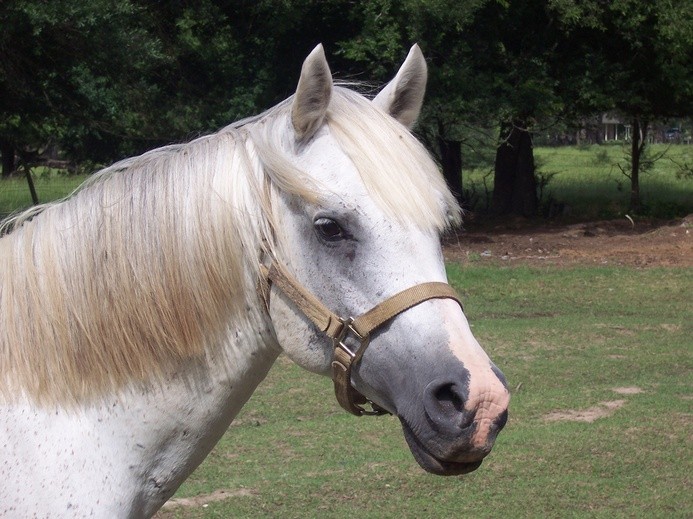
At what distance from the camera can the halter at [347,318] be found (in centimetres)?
191

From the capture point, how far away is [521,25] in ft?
53.5

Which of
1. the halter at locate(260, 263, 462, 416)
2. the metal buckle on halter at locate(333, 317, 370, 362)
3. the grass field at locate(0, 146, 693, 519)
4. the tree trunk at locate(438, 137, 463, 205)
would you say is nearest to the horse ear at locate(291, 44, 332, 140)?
the halter at locate(260, 263, 462, 416)

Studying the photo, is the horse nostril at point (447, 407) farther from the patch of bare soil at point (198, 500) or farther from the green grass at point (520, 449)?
the patch of bare soil at point (198, 500)

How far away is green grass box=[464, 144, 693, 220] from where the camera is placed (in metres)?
19.2

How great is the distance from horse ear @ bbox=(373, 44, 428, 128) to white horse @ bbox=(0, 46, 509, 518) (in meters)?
0.14

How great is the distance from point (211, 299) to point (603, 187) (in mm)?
23380

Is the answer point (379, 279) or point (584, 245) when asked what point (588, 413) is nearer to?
point (379, 279)

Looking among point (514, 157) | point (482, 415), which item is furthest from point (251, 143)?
point (514, 157)

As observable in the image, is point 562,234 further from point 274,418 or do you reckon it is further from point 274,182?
point 274,182

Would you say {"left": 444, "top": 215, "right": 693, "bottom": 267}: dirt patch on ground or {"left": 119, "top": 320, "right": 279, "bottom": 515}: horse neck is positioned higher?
{"left": 119, "top": 320, "right": 279, "bottom": 515}: horse neck

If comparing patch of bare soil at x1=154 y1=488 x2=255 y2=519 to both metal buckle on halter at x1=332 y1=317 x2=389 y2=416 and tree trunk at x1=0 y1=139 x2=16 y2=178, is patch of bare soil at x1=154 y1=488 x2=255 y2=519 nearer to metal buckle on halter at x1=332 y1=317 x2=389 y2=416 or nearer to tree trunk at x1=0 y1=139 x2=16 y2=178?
metal buckle on halter at x1=332 y1=317 x2=389 y2=416

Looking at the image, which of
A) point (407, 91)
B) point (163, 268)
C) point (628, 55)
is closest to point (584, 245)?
point (628, 55)

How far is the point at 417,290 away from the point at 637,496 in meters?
3.65

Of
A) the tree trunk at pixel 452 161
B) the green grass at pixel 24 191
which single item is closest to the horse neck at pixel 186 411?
the green grass at pixel 24 191
